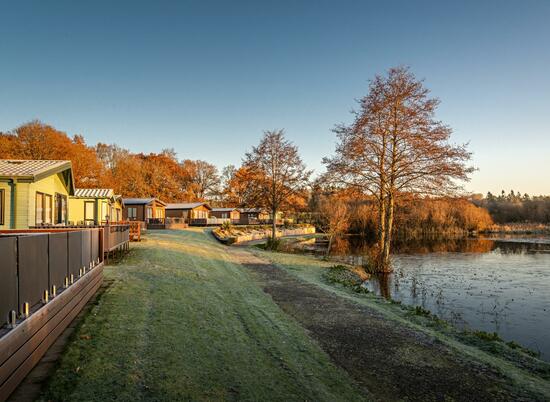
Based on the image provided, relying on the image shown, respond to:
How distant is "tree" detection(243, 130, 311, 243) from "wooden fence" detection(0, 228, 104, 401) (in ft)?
75.4

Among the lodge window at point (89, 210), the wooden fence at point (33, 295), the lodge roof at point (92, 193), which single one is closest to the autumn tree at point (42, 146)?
the lodge roof at point (92, 193)

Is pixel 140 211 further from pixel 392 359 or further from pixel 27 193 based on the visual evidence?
pixel 392 359

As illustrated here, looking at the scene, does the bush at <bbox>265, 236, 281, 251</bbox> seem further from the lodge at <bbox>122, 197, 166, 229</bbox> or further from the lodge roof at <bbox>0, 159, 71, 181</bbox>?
the lodge at <bbox>122, 197, 166, 229</bbox>

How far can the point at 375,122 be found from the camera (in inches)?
719

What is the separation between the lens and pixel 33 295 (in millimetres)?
4922

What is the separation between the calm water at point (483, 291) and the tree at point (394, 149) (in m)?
3.05

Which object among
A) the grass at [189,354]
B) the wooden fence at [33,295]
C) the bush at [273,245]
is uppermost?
the wooden fence at [33,295]

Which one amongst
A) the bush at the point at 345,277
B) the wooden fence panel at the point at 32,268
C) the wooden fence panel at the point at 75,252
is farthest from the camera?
the bush at the point at 345,277

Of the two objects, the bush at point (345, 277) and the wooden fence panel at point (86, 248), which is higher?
the wooden fence panel at point (86, 248)

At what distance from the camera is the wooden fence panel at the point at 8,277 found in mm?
3992

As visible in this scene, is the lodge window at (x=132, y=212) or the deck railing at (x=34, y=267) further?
the lodge window at (x=132, y=212)

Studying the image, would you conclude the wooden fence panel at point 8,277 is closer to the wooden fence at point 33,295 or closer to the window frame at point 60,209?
the wooden fence at point 33,295

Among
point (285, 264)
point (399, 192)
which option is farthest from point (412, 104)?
point (285, 264)

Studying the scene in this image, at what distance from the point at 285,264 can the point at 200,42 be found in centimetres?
1505
